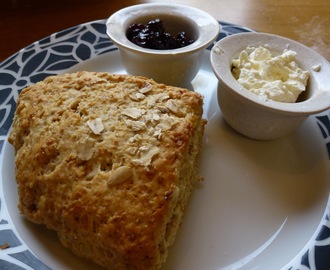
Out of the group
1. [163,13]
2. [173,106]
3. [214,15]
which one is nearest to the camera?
[173,106]

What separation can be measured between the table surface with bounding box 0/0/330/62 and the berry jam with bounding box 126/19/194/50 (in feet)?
2.76

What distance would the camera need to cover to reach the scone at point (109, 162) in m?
1.42

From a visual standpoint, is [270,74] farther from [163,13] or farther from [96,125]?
[96,125]

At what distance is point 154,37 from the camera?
2188 millimetres

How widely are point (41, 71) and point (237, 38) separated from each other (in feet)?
4.10

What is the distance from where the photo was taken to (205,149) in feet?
6.78

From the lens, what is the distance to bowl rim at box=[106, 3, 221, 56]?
6.90 ft

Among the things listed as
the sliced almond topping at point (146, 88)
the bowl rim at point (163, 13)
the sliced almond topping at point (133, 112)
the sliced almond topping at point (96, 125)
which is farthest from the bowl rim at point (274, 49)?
the sliced almond topping at point (96, 125)

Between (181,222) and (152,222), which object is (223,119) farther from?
(152,222)

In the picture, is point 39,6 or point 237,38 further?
point 39,6

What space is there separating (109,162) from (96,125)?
0.20 meters

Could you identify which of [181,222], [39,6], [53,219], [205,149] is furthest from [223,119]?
[39,6]

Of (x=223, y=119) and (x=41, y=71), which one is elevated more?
(x=41, y=71)

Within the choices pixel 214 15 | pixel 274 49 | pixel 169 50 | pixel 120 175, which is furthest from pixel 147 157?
pixel 214 15
